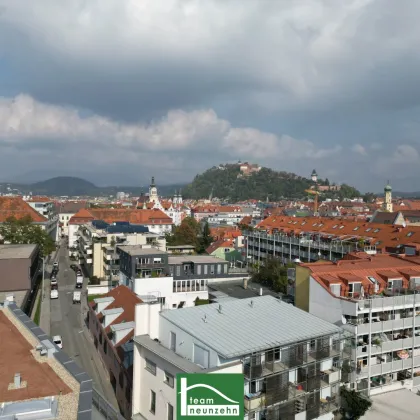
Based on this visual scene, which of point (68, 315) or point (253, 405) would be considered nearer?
point (253, 405)

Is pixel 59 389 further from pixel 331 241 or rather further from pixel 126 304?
pixel 331 241

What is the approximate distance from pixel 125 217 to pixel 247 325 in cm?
8046

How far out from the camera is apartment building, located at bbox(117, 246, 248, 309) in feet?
128

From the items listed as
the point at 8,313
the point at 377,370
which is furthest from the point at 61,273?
the point at 377,370

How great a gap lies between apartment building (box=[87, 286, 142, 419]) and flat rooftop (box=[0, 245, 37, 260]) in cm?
1223

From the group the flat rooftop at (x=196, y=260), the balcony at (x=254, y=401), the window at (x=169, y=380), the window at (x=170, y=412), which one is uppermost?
the flat rooftop at (x=196, y=260)

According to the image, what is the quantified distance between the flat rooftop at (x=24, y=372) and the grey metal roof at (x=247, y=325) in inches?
198

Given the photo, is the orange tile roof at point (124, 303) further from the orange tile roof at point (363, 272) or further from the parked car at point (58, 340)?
the orange tile roof at point (363, 272)

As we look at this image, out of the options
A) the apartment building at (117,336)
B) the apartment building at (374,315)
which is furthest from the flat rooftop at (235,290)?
the apartment building at (374,315)

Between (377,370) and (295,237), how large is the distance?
1309 inches

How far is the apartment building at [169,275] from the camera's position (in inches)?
1539

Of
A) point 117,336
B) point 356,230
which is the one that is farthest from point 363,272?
point 356,230

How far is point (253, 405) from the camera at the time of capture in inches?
624

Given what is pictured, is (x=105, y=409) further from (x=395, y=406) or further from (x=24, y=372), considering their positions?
(x=395, y=406)
